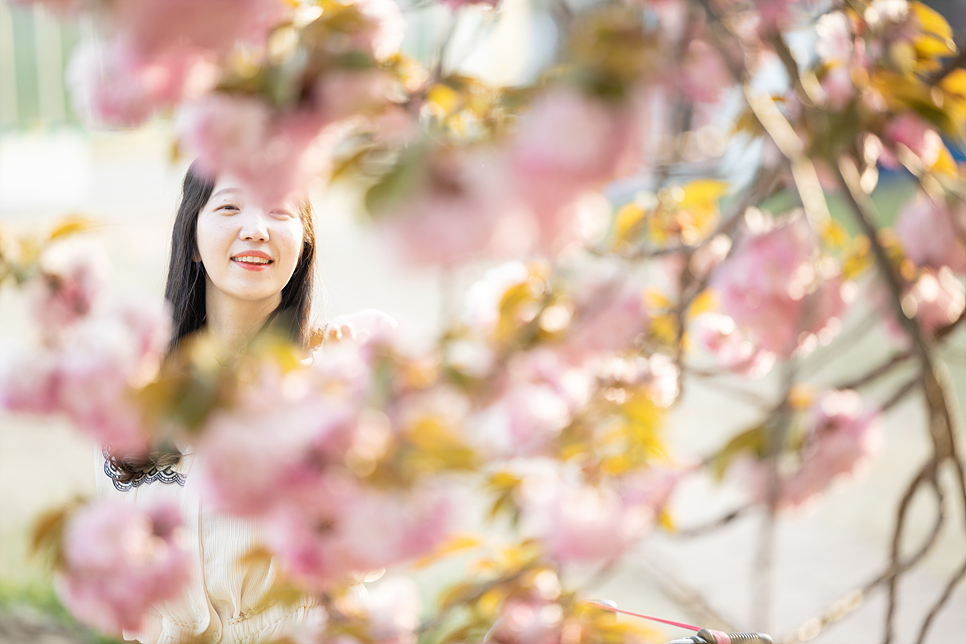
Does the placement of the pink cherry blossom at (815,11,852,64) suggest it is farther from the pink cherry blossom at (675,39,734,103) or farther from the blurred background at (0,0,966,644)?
the blurred background at (0,0,966,644)

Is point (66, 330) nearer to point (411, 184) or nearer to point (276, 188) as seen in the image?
point (276, 188)

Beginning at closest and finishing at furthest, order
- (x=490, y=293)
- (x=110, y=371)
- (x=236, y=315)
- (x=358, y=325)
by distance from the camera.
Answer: (x=110, y=371)
(x=490, y=293)
(x=358, y=325)
(x=236, y=315)

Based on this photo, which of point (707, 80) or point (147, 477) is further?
point (147, 477)

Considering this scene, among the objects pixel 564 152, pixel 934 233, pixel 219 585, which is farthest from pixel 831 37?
pixel 219 585

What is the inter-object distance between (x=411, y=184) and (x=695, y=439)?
11.2 feet

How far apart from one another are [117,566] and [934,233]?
2.16 ft

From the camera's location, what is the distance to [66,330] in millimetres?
681

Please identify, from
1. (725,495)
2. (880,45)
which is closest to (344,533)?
(880,45)

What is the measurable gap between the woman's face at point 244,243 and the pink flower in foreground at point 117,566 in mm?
590

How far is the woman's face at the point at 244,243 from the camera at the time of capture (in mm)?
1245

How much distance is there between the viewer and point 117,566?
66cm

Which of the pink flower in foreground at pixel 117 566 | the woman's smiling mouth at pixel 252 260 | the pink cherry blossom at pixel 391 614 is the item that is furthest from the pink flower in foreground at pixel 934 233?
the woman's smiling mouth at pixel 252 260

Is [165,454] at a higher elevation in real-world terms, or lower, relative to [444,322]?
lower

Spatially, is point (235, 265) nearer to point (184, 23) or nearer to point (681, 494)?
point (184, 23)
